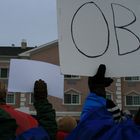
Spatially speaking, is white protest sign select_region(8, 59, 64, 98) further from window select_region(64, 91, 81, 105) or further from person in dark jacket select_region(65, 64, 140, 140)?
window select_region(64, 91, 81, 105)

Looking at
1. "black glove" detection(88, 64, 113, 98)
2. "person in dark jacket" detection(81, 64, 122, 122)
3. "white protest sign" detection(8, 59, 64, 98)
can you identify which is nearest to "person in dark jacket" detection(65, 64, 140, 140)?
"person in dark jacket" detection(81, 64, 122, 122)

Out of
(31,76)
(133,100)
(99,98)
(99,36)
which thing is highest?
(99,36)

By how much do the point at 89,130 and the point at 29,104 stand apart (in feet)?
122

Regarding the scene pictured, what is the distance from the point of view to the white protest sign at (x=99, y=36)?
2.52 metres

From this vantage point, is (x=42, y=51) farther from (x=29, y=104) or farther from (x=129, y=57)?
(x=129, y=57)

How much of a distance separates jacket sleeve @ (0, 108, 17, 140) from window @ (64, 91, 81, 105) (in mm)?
36231

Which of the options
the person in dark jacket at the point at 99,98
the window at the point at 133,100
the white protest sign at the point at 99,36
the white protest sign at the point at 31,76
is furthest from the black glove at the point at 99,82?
the window at the point at 133,100

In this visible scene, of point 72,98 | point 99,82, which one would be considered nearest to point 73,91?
point 72,98

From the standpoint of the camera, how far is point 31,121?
8.72 feet

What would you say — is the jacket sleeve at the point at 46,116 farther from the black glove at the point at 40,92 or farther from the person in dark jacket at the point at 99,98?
the person in dark jacket at the point at 99,98

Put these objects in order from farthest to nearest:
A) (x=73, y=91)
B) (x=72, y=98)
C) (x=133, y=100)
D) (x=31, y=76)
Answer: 1. (x=133, y=100)
2. (x=72, y=98)
3. (x=73, y=91)
4. (x=31, y=76)

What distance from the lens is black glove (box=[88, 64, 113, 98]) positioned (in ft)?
7.31

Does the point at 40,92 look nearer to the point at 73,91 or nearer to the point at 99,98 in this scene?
the point at 99,98

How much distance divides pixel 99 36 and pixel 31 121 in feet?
1.80
